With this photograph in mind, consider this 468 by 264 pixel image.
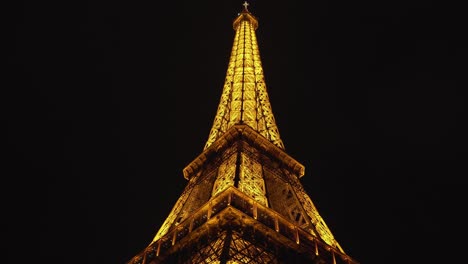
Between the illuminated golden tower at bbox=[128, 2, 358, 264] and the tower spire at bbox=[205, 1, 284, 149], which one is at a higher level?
the tower spire at bbox=[205, 1, 284, 149]

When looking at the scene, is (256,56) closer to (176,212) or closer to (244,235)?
(176,212)

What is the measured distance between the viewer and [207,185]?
23469mm

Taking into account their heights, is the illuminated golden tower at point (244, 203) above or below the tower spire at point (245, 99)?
below

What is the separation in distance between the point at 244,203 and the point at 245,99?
1314 cm

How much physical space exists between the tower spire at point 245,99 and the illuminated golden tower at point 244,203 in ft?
0.21

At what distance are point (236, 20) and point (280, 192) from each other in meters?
22.3

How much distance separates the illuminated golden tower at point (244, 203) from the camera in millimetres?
16547

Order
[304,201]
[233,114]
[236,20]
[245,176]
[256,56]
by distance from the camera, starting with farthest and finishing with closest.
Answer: [236,20] → [256,56] → [233,114] → [304,201] → [245,176]

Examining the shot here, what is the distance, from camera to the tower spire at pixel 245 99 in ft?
90.7

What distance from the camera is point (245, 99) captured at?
29.8m

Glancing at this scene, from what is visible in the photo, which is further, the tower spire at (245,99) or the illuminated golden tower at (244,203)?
the tower spire at (245,99)

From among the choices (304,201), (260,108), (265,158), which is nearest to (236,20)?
(260,108)

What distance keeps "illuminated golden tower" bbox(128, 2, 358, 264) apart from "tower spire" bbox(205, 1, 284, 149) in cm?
6

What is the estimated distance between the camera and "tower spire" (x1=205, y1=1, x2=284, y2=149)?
90.7 feet
